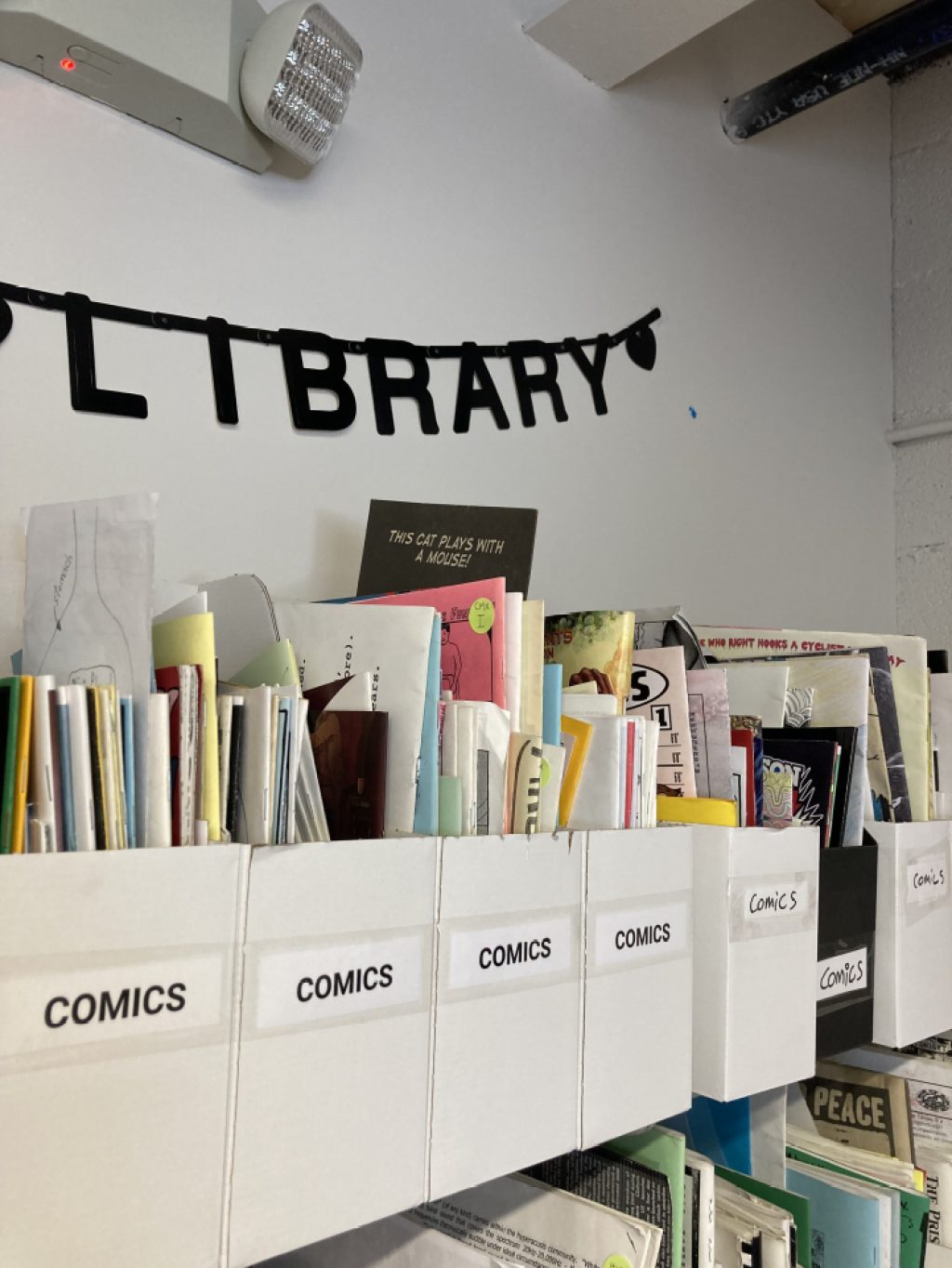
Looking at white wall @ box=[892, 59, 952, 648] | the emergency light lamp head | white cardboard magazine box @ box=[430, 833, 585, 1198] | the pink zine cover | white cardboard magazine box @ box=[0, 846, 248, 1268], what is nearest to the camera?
white cardboard magazine box @ box=[0, 846, 248, 1268]

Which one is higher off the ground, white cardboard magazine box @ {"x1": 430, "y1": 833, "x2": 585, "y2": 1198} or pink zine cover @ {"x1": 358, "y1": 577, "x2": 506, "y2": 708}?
pink zine cover @ {"x1": 358, "y1": 577, "x2": 506, "y2": 708}

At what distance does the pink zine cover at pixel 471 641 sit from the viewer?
81cm

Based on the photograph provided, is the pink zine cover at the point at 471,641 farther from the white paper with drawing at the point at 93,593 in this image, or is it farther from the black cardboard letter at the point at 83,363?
the black cardboard letter at the point at 83,363

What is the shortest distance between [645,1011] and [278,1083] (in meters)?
0.33

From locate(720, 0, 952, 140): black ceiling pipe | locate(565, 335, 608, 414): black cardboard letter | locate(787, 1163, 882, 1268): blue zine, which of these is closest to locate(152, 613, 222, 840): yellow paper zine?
locate(787, 1163, 882, 1268): blue zine

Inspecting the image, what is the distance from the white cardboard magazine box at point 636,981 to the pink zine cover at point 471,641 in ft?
0.46

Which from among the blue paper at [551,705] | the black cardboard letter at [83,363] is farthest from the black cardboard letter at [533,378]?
the blue paper at [551,705]

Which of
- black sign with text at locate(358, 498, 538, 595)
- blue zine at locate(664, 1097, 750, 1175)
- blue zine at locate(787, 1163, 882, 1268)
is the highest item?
black sign with text at locate(358, 498, 538, 595)

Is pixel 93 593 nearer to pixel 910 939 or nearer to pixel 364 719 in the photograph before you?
pixel 364 719

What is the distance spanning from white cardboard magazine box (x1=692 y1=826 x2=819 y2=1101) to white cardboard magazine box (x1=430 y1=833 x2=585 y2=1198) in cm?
18

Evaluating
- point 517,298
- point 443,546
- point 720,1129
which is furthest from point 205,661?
point 517,298

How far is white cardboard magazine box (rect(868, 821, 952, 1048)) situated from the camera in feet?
3.62

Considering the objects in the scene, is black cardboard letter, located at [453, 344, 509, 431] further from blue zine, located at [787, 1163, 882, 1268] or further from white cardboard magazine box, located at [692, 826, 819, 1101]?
blue zine, located at [787, 1163, 882, 1268]

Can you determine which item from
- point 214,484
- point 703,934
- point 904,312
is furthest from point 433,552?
point 904,312
